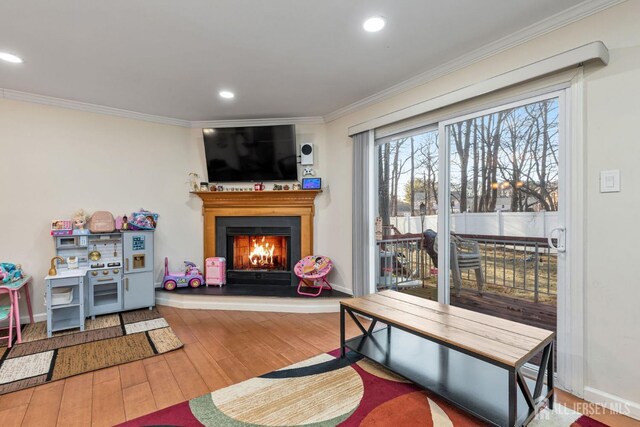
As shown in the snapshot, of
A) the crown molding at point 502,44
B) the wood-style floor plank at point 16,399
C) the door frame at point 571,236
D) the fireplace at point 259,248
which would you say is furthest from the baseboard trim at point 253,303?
Answer: the crown molding at point 502,44

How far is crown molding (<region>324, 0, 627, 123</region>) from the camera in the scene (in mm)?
1885

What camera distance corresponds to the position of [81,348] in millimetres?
2693

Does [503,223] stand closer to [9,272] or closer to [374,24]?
[374,24]

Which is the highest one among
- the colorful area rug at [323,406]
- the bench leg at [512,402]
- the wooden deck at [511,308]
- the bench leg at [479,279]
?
the bench leg at [479,279]

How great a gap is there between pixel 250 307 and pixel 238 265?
33.2 inches

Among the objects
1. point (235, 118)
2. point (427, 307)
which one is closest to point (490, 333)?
point (427, 307)

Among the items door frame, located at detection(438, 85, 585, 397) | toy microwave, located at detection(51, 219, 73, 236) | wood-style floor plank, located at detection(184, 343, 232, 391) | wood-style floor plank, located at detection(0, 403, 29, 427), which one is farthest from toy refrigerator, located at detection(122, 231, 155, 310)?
door frame, located at detection(438, 85, 585, 397)

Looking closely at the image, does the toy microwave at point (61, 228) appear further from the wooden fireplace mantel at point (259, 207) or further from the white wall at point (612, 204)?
the white wall at point (612, 204)

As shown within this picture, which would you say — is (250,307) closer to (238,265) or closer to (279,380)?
(238,265)

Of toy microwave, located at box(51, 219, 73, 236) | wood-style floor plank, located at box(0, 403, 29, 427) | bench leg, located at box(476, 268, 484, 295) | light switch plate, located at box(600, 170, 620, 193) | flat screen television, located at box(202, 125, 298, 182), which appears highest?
flat screen television, located at box(202, 125, 298, 182)

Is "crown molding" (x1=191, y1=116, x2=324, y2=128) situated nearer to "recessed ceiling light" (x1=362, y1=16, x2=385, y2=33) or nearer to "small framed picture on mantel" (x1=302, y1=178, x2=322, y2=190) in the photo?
"small framed picture on mantel" (x1=302, y1=178, x2=322, y2=190)

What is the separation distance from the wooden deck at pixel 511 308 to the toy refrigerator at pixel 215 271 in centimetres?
286

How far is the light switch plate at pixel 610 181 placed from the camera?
1815mm

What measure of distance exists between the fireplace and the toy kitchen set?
96 cm
